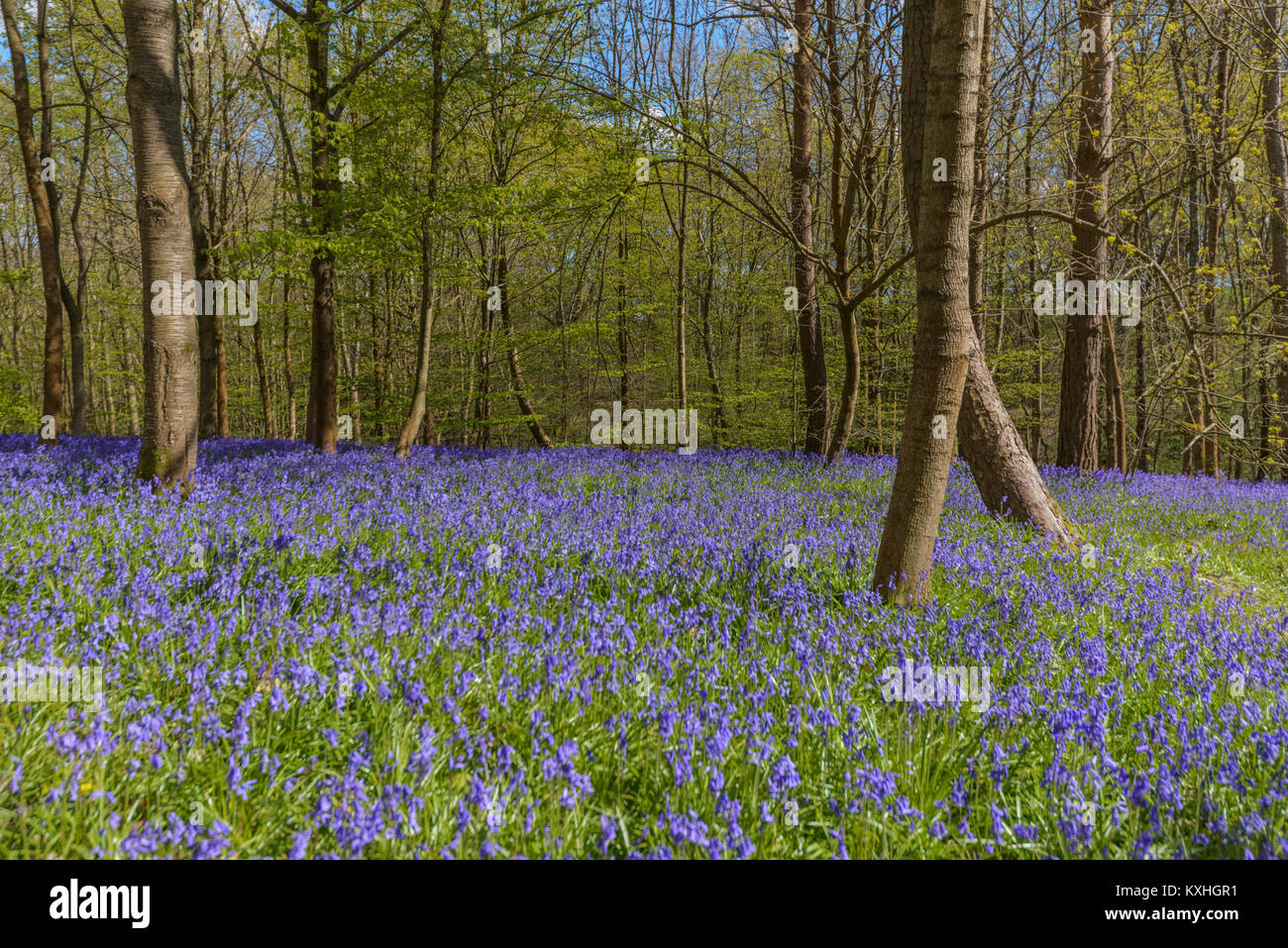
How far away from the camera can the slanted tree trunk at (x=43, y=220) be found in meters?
10.7

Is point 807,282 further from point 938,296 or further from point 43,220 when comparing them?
point 43,220

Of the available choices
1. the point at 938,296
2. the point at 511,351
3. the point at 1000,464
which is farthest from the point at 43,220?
the point at 1000,464

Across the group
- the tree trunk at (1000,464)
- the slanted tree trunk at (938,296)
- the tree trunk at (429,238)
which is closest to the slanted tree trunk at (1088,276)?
the tree trunk at (1000,464)

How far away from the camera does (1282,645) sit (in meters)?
3.47

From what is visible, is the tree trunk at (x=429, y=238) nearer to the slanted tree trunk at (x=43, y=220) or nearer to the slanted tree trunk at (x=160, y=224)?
the slanted tree trunk at (x=160, y=224)

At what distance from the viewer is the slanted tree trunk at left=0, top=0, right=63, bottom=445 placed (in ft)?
35.1

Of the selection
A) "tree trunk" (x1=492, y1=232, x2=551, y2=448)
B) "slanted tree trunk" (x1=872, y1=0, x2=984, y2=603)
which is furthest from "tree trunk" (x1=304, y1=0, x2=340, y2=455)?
"slanted tree trunk" (x1=872, y1=0, x2=984, y2=603)

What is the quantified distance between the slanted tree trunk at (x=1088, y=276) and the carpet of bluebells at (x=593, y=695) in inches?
217

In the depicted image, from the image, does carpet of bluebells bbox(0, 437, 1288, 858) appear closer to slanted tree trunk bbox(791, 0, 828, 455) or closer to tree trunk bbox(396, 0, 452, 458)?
tree trunk bbox(396, 0, 452, 458)

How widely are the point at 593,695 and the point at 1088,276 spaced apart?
12.3 m

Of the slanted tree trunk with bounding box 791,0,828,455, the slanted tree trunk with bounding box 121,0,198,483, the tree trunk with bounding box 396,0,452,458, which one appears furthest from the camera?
the slanted tree trunk with bounding box 791,0,828,455

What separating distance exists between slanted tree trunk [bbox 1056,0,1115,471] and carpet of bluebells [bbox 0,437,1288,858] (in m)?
5.51

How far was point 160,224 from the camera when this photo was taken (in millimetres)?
5480
